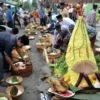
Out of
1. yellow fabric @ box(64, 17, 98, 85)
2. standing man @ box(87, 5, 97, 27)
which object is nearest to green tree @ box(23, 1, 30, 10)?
standing man @ box(87, 5, 97, 27)

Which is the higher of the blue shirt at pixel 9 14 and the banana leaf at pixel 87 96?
the blue shirt at pixel 9 14

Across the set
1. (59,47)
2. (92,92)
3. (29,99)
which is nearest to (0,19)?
(59,47)

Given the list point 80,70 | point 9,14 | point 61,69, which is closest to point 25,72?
point 61,69

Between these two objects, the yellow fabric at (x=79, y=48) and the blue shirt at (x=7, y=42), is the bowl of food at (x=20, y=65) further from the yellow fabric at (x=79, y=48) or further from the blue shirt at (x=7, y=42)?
the yellow fabric at (x=79, y=48)

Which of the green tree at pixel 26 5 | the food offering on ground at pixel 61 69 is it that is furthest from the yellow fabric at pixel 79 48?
the green tree at pixel 26 5

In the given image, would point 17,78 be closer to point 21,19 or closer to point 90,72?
point 90,72

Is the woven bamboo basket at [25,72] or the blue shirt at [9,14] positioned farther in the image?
the blue shirt at [9,14]

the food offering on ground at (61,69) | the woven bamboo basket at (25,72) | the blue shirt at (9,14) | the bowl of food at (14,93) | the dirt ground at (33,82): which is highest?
the blue shirt at (9,14)

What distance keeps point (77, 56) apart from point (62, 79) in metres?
0.64

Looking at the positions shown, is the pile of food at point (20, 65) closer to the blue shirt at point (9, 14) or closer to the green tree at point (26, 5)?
the blue shirt at point (9, 14)

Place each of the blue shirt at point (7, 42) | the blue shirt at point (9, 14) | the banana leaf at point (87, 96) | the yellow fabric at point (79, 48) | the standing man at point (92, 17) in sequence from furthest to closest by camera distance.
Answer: the blue shirt at point (9, 14)
the standing man at point (92, 17)
the blue shirt at point (7, 42)
the yellow fabric at point (79, 48)
the banana leaf at point (87, 96)

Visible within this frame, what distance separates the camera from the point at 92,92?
5.07 m

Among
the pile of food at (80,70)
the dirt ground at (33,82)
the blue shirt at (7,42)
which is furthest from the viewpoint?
the blue shirt at (7,42)

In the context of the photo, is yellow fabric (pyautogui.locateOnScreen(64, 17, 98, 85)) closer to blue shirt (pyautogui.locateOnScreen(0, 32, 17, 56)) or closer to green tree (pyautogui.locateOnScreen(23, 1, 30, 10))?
blue shirt (pyautogui.locateOnScreen(0, 32, 17, 56))
